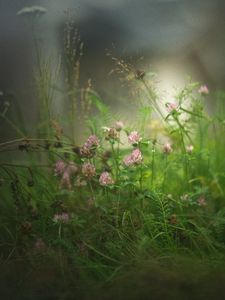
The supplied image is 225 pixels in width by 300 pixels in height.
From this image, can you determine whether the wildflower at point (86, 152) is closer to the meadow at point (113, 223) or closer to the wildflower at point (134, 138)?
the meadow at point (113, 223)

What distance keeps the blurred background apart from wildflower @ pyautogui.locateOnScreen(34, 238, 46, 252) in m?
1.21

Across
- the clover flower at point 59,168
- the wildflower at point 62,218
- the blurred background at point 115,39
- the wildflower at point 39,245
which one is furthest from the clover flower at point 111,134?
the blurred background at point 115,39

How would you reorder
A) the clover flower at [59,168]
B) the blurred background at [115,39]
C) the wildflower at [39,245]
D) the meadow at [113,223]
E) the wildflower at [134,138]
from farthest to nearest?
the blurred background at [115,39]
the clover flower at [59,168]
the wildflower at [134,138]
the wildflower at [39,245]
the meadow at [113,223]

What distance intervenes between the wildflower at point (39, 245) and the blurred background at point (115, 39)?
1.21 metres

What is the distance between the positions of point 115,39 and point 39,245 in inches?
79.2

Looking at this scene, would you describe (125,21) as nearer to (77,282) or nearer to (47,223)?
(47,223)

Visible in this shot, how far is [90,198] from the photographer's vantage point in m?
2.18

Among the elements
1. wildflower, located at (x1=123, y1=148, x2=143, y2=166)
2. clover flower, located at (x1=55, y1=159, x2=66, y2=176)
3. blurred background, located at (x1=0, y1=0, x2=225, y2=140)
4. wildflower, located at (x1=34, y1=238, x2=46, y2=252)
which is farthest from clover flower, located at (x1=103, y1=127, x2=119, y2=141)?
blurred background, located at (x1=0, y1=0, x2=225, y2=140)

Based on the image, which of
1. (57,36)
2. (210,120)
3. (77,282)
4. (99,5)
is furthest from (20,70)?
(77,282)

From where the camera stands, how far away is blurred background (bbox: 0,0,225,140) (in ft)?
10.4

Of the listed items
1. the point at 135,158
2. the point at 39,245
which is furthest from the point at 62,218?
the point at 135,158

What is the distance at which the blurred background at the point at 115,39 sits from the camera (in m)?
3.16

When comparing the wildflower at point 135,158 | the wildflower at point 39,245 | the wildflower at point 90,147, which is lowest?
the wildflower at point 39,245

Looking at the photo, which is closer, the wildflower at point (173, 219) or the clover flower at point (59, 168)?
the wildflower at point (173, 219)
